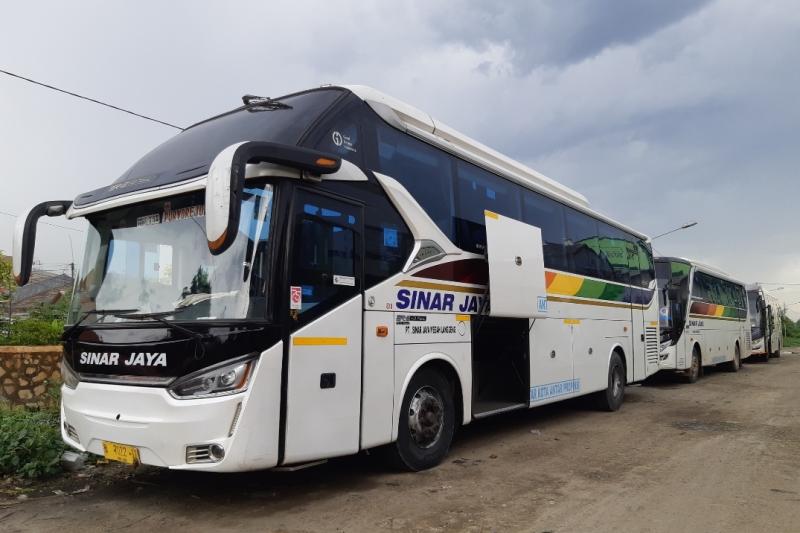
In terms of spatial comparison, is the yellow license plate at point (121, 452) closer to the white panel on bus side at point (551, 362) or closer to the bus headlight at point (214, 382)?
the bus headlight at point (214, 382)

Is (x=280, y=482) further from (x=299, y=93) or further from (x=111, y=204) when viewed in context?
(x=299, y=93)

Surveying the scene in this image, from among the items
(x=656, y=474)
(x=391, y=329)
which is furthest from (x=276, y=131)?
(x=656, y=474)

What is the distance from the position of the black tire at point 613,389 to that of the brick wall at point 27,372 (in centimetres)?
887

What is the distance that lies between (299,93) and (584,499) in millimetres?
4591

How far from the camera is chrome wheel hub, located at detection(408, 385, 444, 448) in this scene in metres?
5.91

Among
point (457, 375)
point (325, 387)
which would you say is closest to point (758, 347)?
point (457, 375)

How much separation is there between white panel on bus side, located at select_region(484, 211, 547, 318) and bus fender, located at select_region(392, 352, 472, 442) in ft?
2.55

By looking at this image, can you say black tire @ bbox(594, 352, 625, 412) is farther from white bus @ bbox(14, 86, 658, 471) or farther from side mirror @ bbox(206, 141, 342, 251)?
side mirror @ bbox(206, 141, 342, 251)

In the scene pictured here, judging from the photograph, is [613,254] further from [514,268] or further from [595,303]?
[514,268]

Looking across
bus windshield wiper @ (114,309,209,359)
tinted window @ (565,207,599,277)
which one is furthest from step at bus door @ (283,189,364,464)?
tinted window @ (565,207,599,277)

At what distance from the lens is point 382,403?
17.6 ft

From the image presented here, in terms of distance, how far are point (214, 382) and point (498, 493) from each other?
8.95 feet

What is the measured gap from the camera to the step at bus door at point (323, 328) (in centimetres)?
460

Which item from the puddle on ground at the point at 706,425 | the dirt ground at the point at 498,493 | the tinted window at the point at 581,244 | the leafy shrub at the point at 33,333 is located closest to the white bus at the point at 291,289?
the dirt ground at the point at 498,493
